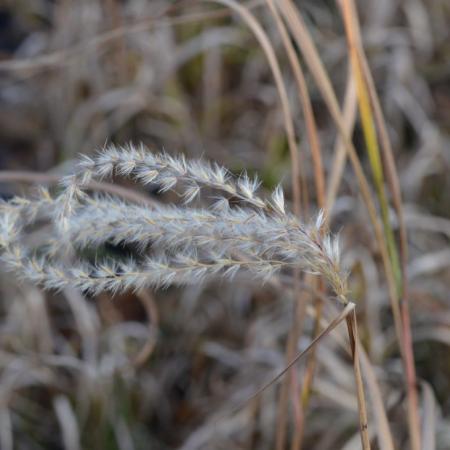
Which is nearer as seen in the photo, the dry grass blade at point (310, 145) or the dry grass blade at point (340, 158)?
the dry grass blade at point (310, 145)

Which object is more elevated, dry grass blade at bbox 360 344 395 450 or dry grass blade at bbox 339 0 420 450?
dry grass blade at bbox 339 0 420 450

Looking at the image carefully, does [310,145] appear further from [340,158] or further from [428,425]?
[428,425]

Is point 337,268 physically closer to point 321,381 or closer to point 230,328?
point 321,381

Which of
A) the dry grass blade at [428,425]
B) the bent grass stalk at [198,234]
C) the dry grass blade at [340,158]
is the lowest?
the dry grass blade at [428,425]

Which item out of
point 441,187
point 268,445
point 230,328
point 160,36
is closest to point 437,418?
point 268,445

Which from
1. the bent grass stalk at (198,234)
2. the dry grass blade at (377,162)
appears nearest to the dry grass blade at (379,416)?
the dry grass blade at (377,162)

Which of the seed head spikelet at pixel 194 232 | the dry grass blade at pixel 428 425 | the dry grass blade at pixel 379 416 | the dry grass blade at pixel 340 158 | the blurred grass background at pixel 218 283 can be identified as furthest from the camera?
the blurred grass background at pixel 218 283

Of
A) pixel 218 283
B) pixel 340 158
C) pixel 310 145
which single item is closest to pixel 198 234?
pixel 310 145

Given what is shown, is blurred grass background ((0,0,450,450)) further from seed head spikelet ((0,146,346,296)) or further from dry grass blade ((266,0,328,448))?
seed head spikelet ((0,146,346,296))

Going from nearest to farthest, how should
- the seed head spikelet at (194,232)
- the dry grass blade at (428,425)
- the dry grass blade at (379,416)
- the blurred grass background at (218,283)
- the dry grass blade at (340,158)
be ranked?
the seed head spikelet at (194,232) < the dry grass blade at (379,416) < the dry grass blade at (428,425) < the dry grass blade at (340,158) < the blurred grass background at (218,283)

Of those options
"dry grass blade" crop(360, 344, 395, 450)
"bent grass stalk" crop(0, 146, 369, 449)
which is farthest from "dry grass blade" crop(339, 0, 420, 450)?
"bent grass stalk" crop(0, 146, 369, 449)

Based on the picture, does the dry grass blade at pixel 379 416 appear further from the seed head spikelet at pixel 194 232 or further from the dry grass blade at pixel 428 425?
the seed head spikelet at pixel 194 232
